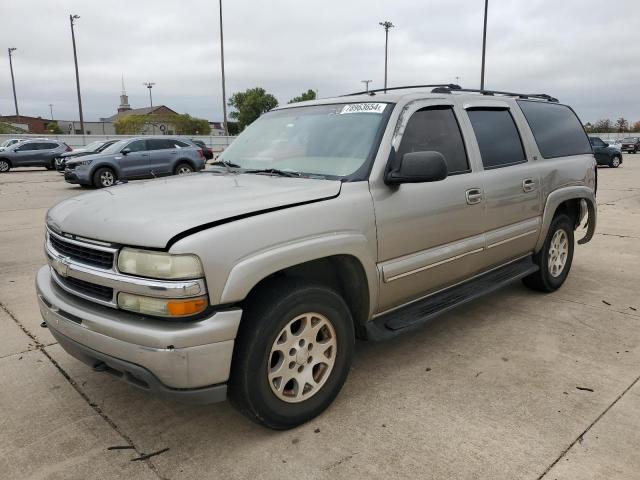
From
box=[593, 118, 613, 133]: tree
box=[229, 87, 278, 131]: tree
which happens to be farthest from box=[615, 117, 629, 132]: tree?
box=[229, 87, 278, 131]: tree

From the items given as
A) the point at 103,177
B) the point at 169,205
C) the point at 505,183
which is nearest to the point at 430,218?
the point at 505,183

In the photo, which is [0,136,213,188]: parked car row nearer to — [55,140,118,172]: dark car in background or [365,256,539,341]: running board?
[55,140,118,172]: dark car in background

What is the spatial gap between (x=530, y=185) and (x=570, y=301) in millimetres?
1288

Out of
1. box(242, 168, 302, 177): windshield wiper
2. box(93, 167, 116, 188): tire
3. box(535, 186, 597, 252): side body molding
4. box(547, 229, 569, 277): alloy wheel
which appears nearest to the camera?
box(242, 168, 302, 177): windshield wiper

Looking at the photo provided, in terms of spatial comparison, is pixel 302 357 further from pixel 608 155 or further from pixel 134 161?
pixel 608 155

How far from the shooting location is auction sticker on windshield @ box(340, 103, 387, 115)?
11.3 ft

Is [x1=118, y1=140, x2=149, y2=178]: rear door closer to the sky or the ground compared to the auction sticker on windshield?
closer to the ground

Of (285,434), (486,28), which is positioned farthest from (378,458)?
(486,28)

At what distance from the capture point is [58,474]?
2.48 meters

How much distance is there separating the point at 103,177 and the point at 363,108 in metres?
13.9

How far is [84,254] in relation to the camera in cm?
265

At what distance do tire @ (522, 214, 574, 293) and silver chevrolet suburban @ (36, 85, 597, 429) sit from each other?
0.52 m

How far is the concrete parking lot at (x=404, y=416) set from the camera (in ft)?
8.27

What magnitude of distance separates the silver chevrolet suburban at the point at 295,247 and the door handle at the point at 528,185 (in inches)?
0.7
